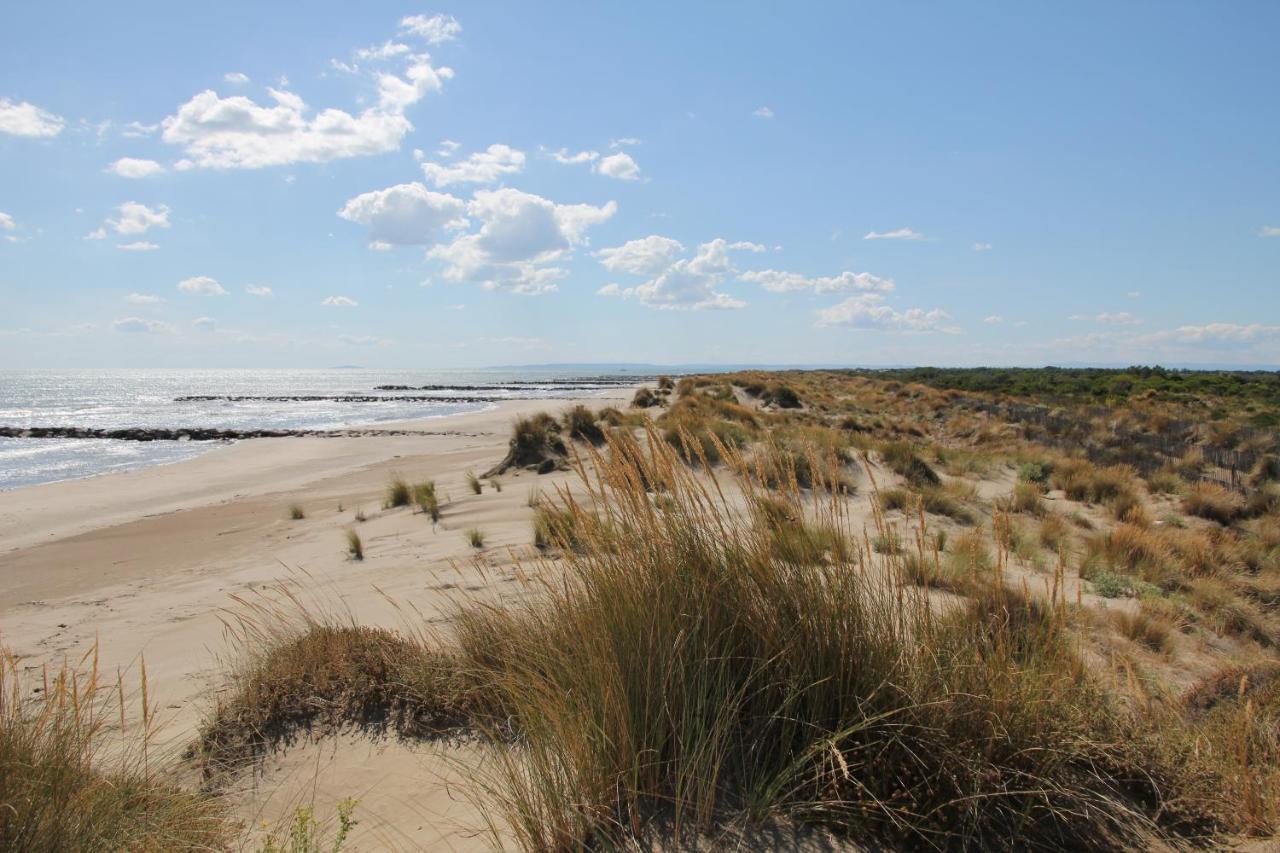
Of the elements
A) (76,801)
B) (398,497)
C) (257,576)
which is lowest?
(257,576)

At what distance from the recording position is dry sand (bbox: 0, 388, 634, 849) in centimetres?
314

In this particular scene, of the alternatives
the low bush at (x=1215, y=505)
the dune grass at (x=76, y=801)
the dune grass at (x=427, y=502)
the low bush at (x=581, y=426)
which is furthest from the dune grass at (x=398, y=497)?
the low bush at (x=1215, y=505)

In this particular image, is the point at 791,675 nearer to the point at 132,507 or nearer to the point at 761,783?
the point at 761,783

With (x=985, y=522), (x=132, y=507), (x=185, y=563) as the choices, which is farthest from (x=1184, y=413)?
(x=132, y=507)

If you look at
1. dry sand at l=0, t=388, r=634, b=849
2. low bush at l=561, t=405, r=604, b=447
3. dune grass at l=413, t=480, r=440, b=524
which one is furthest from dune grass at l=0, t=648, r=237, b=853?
low bush at l=561, t=405, r=604, b=447

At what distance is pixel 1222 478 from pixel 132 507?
2198cm

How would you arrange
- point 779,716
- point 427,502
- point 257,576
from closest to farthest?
point 779,716 → point 257,576 → point 427,502

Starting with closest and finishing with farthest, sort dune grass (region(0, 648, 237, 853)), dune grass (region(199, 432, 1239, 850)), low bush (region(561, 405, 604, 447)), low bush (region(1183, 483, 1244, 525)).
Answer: dune grass (region(0, 648, 237, 853)) → dune grass (region(199, 432, 1239, 850)) → low bush (region(1183, 483, 1244, 525)) → low bush (region(561, 405, 604, 447))

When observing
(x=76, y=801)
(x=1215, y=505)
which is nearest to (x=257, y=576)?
(x=76, y=801)

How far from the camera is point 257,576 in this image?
25.9 feet

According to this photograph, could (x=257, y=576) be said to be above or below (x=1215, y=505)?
below

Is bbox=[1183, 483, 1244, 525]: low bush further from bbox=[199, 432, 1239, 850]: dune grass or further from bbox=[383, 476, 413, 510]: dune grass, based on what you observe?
bbox=[383, 476, 413, 510]: dune grass

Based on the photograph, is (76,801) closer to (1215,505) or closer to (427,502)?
(427,502)

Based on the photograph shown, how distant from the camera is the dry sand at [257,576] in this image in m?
3.14
